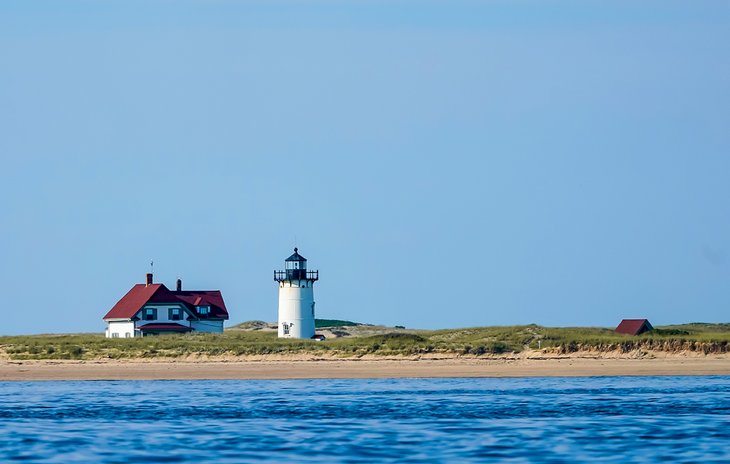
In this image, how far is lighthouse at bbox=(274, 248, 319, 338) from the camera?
217ft

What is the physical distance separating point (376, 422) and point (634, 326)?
35.8 metres

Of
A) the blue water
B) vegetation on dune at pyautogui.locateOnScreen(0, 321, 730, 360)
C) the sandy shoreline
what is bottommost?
the blue water

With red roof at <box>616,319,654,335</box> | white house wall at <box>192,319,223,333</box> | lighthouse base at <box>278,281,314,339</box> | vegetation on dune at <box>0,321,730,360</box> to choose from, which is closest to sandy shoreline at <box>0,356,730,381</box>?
vegetation on dune at <box>0,321,730,360</box>

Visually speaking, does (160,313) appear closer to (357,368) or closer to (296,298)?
(296,298)

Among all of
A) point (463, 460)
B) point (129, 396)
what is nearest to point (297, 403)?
point (129, 396)

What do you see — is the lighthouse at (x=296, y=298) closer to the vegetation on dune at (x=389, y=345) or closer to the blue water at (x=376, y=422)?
the vegetation on dune at (x=389, y=345)

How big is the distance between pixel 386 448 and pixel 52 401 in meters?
14.6

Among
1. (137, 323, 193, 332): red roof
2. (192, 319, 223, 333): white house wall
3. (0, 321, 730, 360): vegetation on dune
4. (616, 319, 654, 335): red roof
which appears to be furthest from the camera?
(192, 319, 223, 333): white house wall

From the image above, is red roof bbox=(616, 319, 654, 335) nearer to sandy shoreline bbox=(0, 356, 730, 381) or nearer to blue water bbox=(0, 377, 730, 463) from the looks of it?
sandy shoreline bbox=(0, 356, 730, 381)

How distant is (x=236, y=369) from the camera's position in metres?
47.3

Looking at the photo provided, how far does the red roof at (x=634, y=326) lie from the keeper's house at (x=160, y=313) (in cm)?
2458

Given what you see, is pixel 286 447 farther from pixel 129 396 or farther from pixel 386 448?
pixel 129 396

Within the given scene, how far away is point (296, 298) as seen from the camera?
6669 centimetres

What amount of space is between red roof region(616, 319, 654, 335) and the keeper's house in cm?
2458
